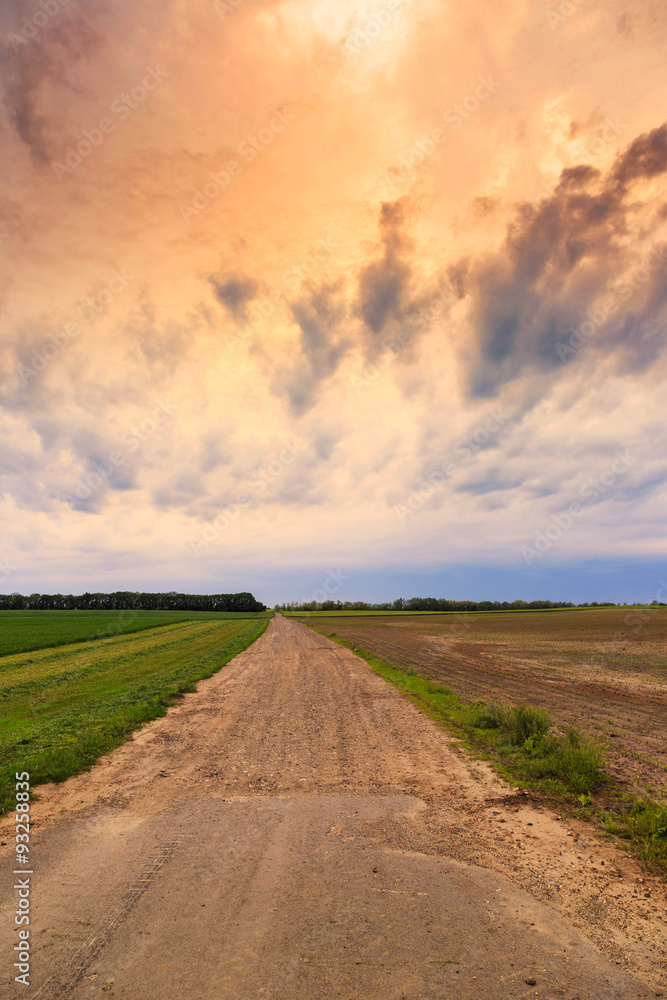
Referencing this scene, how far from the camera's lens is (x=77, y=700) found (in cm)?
1631

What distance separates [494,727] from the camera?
12.4 meters

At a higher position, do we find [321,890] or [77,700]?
[321,890]

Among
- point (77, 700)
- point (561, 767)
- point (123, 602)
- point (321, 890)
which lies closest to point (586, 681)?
point (561, 767)

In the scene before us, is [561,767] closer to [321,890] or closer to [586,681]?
[321,890]

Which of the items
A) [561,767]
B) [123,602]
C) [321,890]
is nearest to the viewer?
[321,890]

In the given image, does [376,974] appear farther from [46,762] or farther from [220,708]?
[220,708]

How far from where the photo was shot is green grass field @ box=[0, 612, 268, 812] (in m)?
9.72

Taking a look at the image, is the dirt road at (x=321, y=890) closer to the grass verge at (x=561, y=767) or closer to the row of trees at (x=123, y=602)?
the grass verge at (x=561, y=767)

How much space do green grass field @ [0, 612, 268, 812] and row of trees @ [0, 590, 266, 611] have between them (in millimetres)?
146175

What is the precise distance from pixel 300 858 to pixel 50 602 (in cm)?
19133

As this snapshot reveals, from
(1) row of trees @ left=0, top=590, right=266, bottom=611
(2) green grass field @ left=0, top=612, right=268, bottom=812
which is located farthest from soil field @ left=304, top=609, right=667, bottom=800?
(1) row of trees @ left=0, top=590, right=266, bottom=611

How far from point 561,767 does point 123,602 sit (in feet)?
616

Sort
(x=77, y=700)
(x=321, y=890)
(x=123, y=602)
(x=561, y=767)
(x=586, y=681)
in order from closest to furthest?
1. (x=321, y=890)
2. (x=561, y=767)
3. (x=77, y=700)
4. (x=586, y=681)
5. (x=123, y=602)

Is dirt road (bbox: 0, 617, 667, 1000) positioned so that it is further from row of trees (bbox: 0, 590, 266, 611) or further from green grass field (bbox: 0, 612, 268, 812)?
row of trees (bbox: 0, 590, 266, 611)
